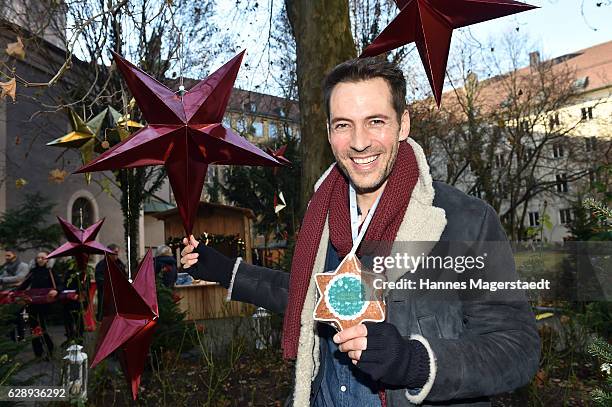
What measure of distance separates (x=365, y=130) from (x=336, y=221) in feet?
1.37

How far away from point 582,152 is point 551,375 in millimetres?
20567

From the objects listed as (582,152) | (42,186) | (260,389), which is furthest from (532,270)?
(582,152)

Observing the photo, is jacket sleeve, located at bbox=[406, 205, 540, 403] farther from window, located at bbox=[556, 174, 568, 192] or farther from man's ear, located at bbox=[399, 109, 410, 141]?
window, located at bbox=[556, 174, 568, 192]

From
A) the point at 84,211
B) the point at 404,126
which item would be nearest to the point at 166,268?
the point at 404,126

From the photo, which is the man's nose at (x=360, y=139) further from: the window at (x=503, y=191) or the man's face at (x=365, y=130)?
A: the window at (x=503, y=191)

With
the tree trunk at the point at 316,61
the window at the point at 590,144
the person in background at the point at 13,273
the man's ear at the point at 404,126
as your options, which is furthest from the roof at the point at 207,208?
the window at the point at 590,144

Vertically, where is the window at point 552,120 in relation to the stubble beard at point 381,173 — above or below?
above

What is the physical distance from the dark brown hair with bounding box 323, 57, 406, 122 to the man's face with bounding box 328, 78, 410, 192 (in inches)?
0.7

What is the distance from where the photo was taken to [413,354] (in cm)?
149

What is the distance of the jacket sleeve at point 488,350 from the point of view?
1.53 m

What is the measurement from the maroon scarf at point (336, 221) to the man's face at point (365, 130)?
0.08 m

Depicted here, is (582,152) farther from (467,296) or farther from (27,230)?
(467,296)

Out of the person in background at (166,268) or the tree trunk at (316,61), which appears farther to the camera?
the person in background at (166,268)

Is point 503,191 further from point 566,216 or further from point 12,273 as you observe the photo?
point 12,273
